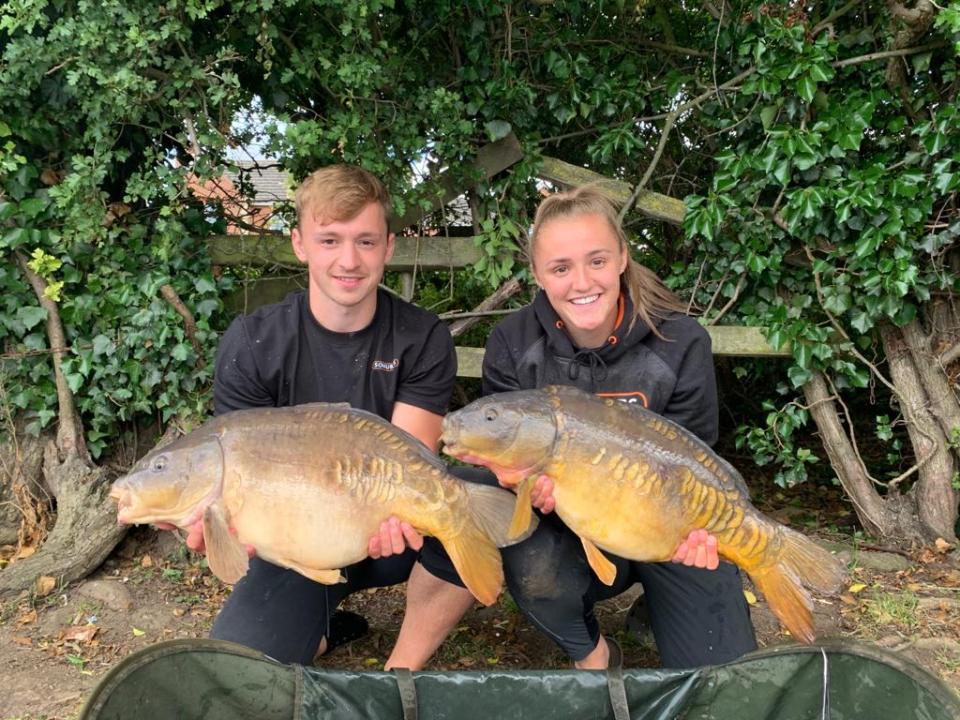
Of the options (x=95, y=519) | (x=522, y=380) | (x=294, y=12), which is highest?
(x=294, y=12)

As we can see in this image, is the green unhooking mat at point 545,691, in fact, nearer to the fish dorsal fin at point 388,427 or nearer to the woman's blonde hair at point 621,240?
the fish dorsal fin at point 388,427

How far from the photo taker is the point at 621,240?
1807mm

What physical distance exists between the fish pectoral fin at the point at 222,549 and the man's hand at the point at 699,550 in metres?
0.78

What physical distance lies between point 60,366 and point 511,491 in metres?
1.61

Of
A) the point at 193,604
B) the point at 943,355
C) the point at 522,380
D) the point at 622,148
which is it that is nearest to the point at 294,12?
the point at 622,148

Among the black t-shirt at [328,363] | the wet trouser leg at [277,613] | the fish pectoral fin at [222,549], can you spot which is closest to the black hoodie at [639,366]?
the black t-shirt at [328,363]

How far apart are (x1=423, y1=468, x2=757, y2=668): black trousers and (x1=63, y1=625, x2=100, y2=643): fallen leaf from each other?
117 cm

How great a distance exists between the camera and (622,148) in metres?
2.83

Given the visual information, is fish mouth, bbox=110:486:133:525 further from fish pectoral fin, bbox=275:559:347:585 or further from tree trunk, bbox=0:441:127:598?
tree trunk, bbox=0:441:127:598

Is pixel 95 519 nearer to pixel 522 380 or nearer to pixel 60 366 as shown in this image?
pixel 60 366

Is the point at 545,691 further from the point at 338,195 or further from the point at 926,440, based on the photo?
the point at 926,440

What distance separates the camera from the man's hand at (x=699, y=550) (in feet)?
5.07

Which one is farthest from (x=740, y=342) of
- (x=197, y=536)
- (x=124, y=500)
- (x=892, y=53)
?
(x=124, y=500)

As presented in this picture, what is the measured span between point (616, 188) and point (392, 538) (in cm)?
160
